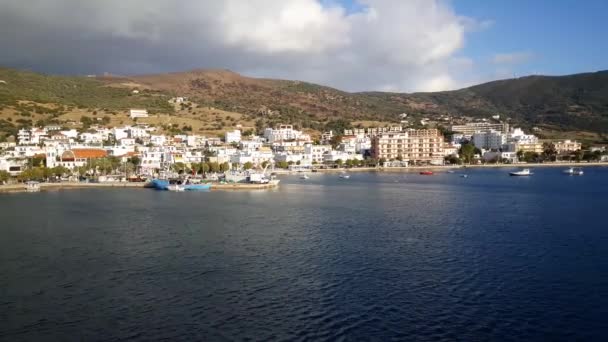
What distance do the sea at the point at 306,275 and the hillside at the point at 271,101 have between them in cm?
5142

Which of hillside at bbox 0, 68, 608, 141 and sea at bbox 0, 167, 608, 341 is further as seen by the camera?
hillside at bbox 0, 68, 608, 141

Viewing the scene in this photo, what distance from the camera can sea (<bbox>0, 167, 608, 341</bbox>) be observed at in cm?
1001

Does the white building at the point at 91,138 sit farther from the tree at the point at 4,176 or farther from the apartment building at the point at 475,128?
the apartment building at the point at 475,128

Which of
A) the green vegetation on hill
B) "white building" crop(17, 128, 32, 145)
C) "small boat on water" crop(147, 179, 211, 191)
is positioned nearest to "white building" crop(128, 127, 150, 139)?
"white building" crop(17, 128, 32, 145)

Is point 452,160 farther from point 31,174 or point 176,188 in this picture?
point 31,174

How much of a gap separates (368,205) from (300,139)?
171 ft

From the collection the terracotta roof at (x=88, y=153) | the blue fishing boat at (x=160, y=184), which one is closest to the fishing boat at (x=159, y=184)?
the blue fishing boat at (x=160, y=184)

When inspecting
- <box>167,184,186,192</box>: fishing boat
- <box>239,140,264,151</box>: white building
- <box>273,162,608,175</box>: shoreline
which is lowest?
<box>167,184,186,192</box>: fishing boat

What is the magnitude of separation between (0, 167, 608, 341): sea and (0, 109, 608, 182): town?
1007 inches

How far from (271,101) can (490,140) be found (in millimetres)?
47647

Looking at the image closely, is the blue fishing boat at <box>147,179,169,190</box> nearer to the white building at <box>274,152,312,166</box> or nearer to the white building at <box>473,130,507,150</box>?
the white building at <box>274,152,312,166</box>

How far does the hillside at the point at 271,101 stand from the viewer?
253 feet

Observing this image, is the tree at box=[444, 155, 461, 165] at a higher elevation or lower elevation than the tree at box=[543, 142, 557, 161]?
lower

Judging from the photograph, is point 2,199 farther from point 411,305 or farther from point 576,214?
point 576,214
